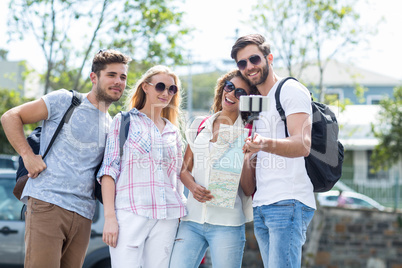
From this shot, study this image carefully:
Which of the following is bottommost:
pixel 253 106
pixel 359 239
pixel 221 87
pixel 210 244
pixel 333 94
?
pixel 359 239

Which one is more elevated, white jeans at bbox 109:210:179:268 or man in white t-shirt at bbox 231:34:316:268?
man in white t-shirt at bbox 231:34:316:268

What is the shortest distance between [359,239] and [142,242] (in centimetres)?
792

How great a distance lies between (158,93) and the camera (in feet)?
11.6

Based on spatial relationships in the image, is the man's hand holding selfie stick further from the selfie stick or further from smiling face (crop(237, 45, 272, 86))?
smiling face (crop(237, 45, 272, 86))

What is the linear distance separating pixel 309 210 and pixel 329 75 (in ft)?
63.1

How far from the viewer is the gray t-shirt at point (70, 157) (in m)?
3.35

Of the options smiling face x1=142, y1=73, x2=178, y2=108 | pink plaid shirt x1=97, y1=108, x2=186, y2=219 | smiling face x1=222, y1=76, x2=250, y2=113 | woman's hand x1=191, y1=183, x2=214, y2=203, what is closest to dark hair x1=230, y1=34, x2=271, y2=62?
smiling face x1=222, y1=76, x2=250, y2=113

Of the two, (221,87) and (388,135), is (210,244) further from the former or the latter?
(388,135)

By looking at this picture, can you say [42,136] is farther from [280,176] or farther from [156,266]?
[280,176]

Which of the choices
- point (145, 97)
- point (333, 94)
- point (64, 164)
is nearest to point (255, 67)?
point (145, 97)


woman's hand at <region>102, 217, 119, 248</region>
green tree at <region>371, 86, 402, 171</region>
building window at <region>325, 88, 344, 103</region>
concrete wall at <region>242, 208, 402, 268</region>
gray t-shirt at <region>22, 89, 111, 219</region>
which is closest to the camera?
woman's hand at <region>102, 217, 119, 248</region>

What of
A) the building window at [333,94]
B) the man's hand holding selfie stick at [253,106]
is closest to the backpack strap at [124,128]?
the man's hand holding selfie stick at [253,106]

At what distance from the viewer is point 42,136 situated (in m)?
3.50

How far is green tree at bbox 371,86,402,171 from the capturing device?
45.2ft
